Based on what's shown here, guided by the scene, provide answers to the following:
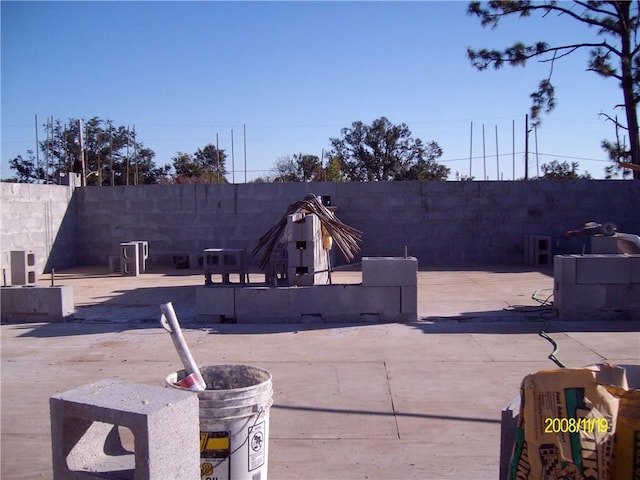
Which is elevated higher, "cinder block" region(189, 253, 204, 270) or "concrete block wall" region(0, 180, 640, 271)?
"concrete block wall" region(0, 180, 640, 271)

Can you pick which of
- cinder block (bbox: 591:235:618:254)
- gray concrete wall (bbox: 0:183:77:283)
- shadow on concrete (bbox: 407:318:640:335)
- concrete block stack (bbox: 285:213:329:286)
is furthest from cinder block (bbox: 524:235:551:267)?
gray concrete wall (bbox: 0:183:77:283)

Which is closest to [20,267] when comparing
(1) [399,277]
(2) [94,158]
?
(1) [399,277]

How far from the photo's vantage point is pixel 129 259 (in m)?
15.3

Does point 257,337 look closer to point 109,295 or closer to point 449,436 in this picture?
point 449,436

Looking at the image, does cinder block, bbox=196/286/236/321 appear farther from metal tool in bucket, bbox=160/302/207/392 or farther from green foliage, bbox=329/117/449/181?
green foliage, bbox=329/117/449/181

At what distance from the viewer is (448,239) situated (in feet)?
54.4

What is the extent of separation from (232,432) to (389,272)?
6.05 metres

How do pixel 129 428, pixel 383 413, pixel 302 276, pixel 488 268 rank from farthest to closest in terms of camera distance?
1. pixel 488 268
2. pixel 302 276
3. pixel 383 413
4. pixel 129 428

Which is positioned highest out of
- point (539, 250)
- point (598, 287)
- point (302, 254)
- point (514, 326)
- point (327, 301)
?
point (302, 254)

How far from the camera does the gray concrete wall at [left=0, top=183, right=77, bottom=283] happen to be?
47.6ft

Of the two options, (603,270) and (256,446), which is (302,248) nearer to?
(603,270)

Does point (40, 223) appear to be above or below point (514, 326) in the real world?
above

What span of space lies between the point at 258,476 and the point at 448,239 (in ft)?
45.3
